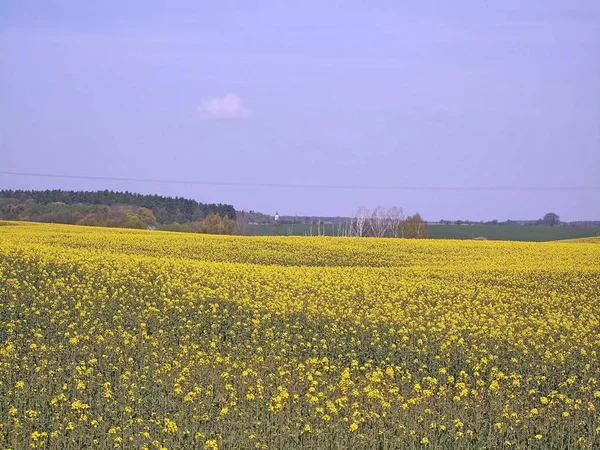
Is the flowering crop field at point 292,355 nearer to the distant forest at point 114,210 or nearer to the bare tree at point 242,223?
the distant forest at point 114,210

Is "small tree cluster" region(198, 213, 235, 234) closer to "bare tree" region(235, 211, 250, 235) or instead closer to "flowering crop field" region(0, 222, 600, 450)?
"bare tree" region(235, 211, 250, 235)

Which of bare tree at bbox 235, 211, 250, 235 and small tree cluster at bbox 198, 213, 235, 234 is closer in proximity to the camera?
small tree cluster at bbox 198, 213, 235, 234

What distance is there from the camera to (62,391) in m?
11.8

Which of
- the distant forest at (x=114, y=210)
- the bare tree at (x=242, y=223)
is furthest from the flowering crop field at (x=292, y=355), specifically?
the bare tree at (x=242, y=223)

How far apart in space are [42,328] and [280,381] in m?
6.41

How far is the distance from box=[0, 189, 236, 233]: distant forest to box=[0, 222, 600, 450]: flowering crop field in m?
49.0

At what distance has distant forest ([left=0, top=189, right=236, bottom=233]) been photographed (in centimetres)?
7731

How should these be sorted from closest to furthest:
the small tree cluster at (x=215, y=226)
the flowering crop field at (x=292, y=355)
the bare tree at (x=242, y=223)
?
the flowering crop field at (x=292, y=355)
the small tree cluster at (x=215, y=226)
the bare tree at (x=242, y=223)

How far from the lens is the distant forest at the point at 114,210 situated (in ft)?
254

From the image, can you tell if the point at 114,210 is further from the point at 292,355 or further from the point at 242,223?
the point at 292,355

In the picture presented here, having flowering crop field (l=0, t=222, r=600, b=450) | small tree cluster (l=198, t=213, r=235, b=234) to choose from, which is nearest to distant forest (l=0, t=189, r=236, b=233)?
small tree cluster (l=198, t=213, r=235, b=234)

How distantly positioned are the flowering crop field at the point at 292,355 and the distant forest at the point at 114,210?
4897 cm

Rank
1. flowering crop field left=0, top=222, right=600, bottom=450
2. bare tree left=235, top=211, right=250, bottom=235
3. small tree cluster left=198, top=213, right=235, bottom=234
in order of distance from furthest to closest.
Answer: bare tree left=235, top=211, right=250, bottom=235 → small tree cluster left=198, top=213, right=235, bottom=234 → flowering crop field left=0, top=222, right=600, bottom=450

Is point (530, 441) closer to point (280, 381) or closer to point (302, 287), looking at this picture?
point (280, 381)
